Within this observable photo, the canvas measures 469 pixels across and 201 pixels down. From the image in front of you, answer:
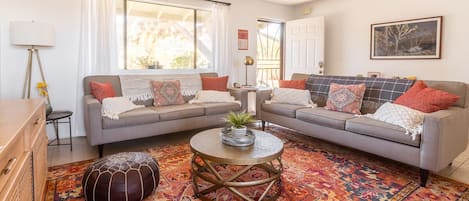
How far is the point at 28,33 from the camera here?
3104mm

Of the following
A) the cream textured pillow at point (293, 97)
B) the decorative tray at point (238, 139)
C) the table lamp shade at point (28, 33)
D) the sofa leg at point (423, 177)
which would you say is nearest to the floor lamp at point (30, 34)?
the table lamp shade at point (28, 33)

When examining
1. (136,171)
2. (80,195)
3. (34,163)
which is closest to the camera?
(34,163)

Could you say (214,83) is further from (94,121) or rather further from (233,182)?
(233,182)

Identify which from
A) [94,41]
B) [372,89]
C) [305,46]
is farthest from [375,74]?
[94,41]

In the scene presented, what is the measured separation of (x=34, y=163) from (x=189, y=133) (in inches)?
95.7

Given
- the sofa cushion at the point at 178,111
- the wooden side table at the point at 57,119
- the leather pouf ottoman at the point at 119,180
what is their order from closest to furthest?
the leather pouf ottoman at the point at 119,180 < the wooden side table at the point at 57,119 < the sofa cushion at the point at 178,111

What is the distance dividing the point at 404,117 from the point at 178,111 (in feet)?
7.90

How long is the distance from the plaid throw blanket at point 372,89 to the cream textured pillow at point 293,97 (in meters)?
0.17

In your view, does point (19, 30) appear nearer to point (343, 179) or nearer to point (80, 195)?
point (80, 195)

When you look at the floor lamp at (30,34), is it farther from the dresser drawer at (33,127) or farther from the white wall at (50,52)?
the dresser drawer at (33,127)

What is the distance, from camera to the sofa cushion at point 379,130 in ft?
8.14

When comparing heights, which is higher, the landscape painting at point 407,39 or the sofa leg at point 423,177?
the landscape painting at point 407,39

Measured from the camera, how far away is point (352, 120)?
2949 millimetres

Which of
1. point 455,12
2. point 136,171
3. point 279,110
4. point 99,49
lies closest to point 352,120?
point 279,110
